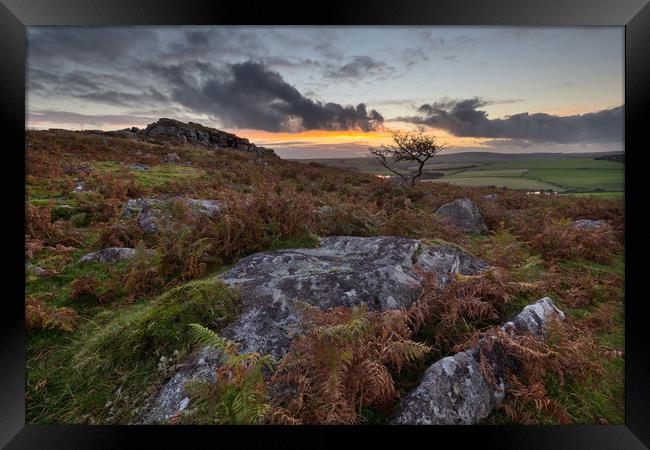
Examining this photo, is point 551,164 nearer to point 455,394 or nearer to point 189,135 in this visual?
point 455,394

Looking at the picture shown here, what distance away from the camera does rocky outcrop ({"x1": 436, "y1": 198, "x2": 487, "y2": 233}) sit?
24.0 ft

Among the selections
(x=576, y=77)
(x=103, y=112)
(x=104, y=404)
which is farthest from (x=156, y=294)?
(x=576, y=77)

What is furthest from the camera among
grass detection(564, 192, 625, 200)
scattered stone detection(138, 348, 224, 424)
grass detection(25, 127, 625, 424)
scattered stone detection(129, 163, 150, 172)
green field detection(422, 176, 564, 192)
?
scattered stone detection(129, 163, 150, 172)

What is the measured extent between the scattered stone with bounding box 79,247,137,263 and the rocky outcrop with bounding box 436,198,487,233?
19.3 feet

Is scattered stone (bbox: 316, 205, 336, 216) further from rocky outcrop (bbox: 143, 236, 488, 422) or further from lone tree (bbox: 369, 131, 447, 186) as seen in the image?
lone tree (bbox: 369, 131, 447, 186)

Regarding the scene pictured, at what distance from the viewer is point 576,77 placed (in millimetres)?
4945

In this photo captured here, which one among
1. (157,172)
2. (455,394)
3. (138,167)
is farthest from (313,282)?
(138,167)

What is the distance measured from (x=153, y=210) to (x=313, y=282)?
384cm

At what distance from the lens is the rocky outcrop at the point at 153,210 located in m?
5.69

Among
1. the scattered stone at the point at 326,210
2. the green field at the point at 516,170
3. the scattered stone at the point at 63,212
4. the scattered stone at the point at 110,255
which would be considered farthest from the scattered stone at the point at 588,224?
the scattered stone at the point at 63,212

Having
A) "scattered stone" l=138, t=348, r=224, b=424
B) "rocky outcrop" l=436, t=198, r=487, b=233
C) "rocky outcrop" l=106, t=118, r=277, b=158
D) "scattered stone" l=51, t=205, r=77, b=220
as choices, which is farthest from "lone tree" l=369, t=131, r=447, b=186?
"scattered stone" l=51, t=205, r=77, b=220

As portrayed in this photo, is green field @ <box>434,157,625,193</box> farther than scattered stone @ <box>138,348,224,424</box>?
Yes
